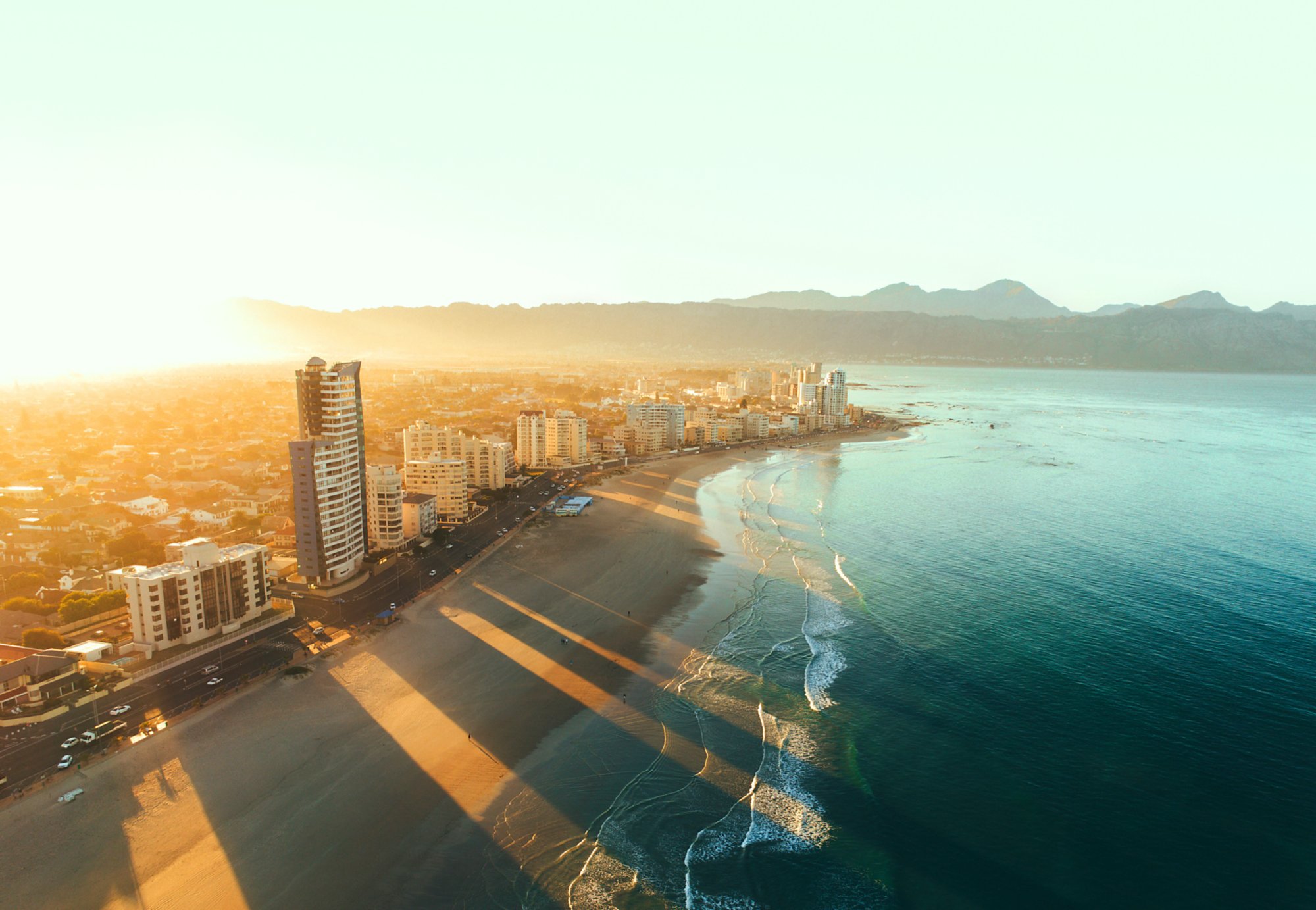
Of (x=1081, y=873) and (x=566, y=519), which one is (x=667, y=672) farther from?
(x=566, y=519)

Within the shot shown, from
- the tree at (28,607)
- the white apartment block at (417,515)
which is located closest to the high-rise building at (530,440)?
the white apartment block at (417,515)

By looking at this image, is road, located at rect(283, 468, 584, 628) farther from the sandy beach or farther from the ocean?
the ocean

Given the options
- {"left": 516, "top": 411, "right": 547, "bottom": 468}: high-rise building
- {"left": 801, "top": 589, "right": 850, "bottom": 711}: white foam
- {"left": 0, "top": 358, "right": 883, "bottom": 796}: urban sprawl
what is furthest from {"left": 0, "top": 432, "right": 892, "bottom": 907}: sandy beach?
{"left": 516, "top": 411, "right": 547, "bottom": 468}: high-rise building

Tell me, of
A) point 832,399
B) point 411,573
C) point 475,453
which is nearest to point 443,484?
point 475,453

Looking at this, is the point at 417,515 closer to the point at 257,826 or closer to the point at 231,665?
the point at 231,665

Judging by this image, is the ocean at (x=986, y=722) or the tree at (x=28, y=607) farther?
the tree at (x=28, y=607)

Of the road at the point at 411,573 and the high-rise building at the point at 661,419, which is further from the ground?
the high-rise building at the point at 661,419

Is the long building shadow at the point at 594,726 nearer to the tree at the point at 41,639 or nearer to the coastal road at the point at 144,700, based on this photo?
the coastal road at the point at 144,700
